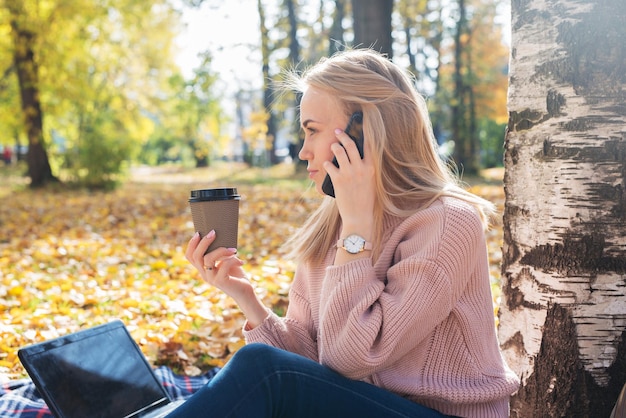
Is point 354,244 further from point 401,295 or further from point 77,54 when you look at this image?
point 77,54

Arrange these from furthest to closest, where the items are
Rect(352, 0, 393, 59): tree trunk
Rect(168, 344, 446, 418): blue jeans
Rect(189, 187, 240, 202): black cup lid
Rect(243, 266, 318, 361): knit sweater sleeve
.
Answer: Rect(352, 0, 393, 59): tree trunk, Rect(243, 266, 318, 361): knit sweater sleeve, Rect(189, 187, 240, 202): black cup lid, Rect(168, 344, 446, 418): blue jeans

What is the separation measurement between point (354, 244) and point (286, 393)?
1.65ft

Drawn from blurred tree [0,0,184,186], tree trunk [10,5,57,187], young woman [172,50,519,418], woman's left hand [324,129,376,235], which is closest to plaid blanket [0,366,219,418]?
young woman [172,50,519,418]

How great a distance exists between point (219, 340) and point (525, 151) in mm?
2488

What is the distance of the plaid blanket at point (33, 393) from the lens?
9.80 ft

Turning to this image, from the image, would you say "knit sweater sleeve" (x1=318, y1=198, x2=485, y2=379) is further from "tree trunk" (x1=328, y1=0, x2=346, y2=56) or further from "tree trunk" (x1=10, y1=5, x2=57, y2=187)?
"tree trunk" (x1=10, y1=5, x2=57, y2=187)

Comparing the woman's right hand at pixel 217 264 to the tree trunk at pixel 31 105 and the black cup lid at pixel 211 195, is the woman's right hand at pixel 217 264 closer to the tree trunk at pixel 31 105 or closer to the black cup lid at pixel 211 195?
the black cup lid at pixel 211 195

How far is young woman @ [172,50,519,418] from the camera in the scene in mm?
1976

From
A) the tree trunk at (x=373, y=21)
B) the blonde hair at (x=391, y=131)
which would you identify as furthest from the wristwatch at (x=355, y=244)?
the tree trunk at (x=373, y=21)

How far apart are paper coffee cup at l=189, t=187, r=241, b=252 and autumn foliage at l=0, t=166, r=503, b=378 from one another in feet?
2.70

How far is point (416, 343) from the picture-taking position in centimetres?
206

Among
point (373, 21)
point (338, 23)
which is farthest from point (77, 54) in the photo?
point (373, 21)

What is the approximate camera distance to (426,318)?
6.55 ft

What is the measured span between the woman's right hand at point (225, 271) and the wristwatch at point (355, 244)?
0.42 meters
